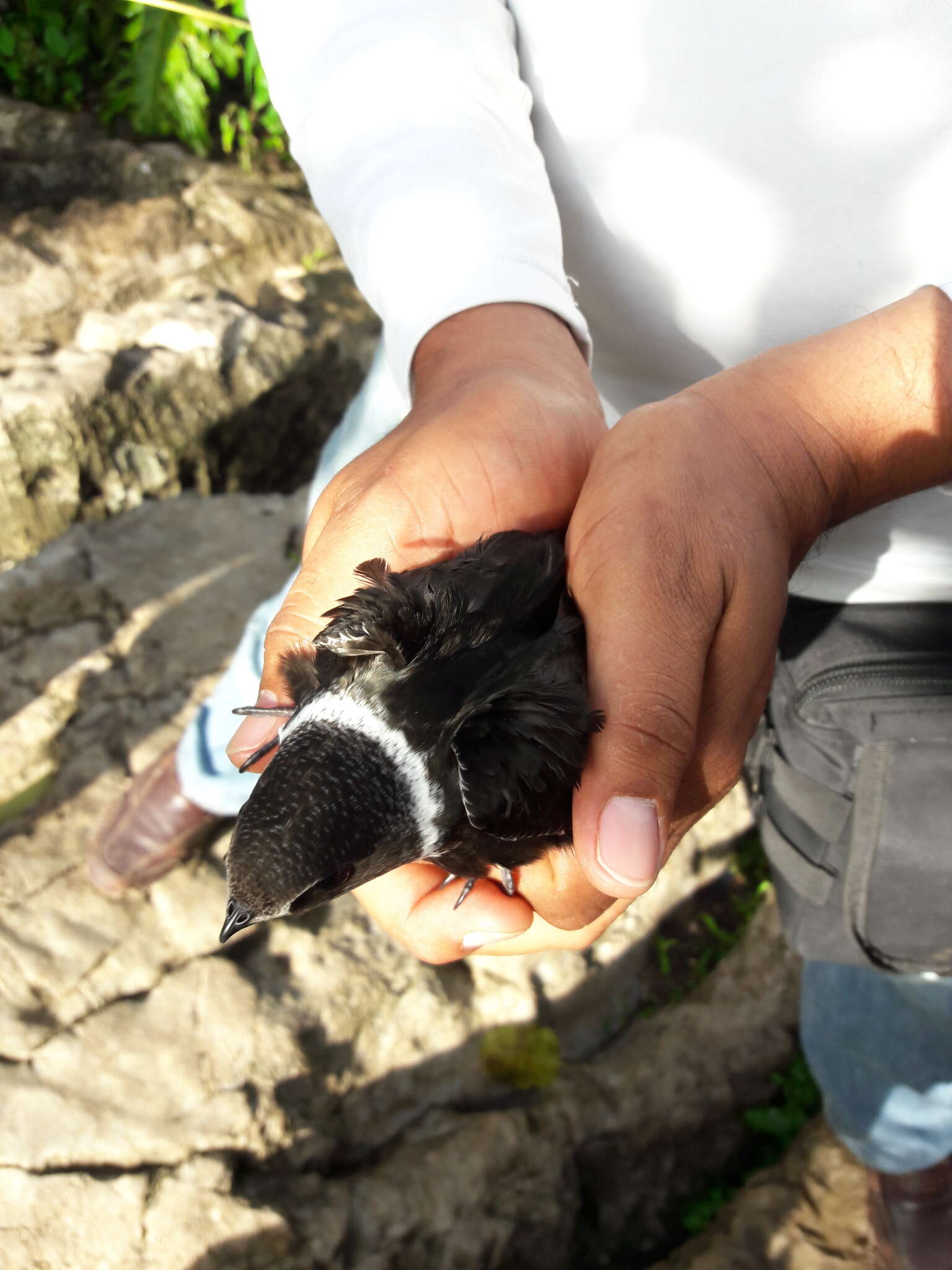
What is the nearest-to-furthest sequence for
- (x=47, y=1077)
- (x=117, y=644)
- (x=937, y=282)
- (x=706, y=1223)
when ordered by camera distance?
(x=937, y=282)
(x=47, y=1077)
(x=706, y=1223)
(x=117, y=644)

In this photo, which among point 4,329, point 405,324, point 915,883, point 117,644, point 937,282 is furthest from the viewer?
point 4,329

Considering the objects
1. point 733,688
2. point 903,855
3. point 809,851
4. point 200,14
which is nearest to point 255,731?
point 733,688

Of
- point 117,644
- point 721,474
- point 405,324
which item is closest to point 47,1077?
point 117,644

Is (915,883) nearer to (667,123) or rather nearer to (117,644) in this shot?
(667,123)

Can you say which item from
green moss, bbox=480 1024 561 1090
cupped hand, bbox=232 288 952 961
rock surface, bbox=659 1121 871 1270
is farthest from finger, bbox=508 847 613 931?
rock surface, bbox=659 1121 871 1270

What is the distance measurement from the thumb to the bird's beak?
61 cm

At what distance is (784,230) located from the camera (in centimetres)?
188

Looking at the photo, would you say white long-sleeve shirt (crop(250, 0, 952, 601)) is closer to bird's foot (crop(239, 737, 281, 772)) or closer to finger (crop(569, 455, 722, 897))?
finger (crop(569, 455, 722, 897))

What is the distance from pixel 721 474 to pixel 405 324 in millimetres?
847

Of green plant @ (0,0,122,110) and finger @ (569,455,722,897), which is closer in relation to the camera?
finger @ (569,455,722,897)

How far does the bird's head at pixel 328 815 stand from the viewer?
5.07ft

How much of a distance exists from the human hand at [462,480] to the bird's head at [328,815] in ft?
0.96

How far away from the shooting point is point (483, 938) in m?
2.08

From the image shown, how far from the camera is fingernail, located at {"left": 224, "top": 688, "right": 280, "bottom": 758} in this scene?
6.64 ft
